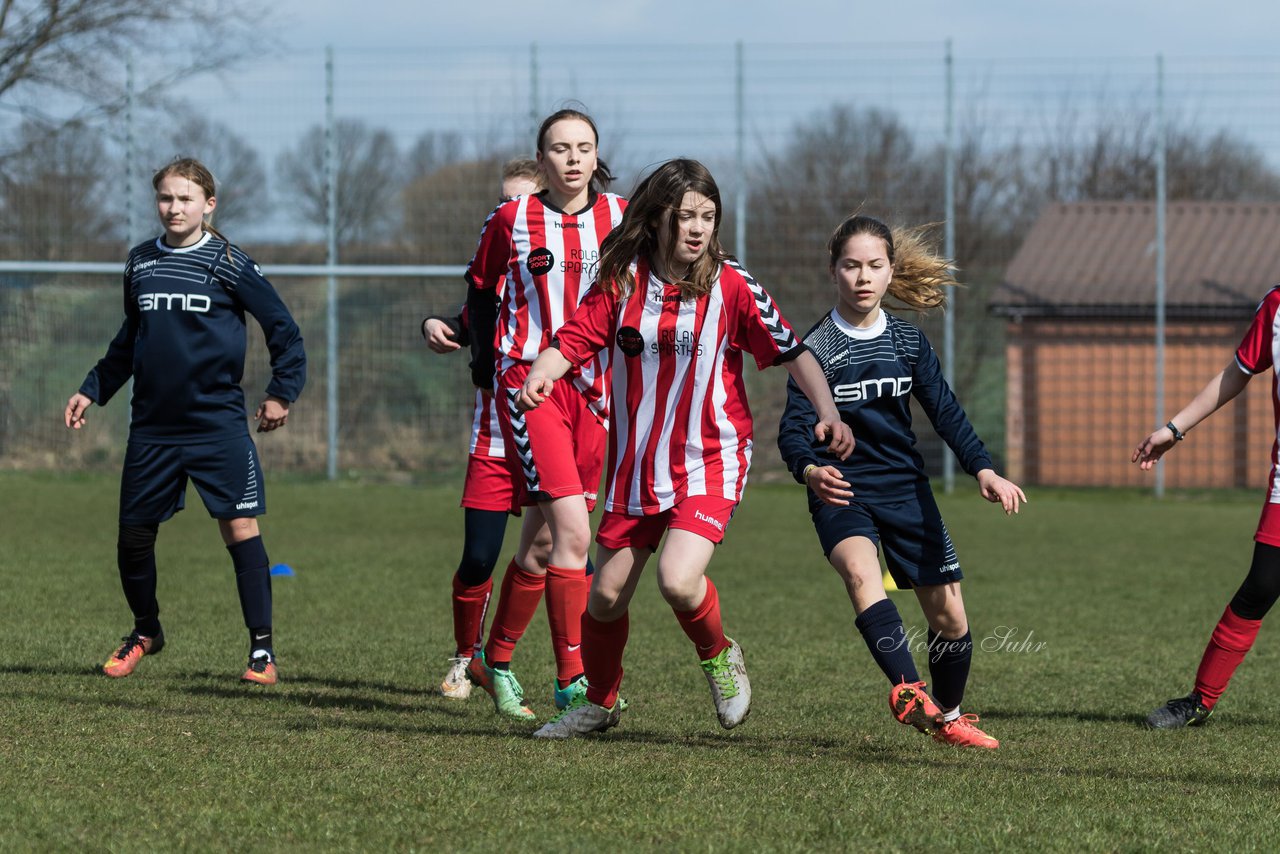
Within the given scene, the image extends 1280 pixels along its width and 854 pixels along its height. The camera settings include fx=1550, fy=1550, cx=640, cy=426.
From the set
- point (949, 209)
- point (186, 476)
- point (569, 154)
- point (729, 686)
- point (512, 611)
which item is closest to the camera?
point (729, 686)

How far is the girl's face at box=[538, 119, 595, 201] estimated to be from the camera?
5008 mm

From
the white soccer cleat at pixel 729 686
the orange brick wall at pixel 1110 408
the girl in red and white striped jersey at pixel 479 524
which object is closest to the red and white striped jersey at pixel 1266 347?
the white soccer cleat at pixel 729 686

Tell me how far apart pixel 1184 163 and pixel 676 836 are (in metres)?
16.9

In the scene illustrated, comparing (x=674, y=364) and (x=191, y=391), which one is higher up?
(x=674, y=364)

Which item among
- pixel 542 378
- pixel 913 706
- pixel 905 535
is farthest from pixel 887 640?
pixel 542 378

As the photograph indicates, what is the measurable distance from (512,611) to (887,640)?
5.02ft

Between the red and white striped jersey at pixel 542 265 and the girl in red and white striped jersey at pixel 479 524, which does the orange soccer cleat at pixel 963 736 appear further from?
the girl in red and white striped jersey at pixel 479 524

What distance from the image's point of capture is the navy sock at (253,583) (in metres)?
→ 5.95

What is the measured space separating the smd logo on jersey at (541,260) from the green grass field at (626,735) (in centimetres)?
151

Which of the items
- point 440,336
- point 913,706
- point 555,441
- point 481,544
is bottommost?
point 913,706

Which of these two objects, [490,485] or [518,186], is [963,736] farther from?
[518,186]

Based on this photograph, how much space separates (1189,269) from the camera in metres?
17.9

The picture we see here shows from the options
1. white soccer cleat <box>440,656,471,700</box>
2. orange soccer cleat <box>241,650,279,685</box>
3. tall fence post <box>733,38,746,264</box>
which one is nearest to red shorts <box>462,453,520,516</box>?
white soccer cleat <box>440,656,471,700</box>

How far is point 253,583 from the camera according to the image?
6.04 m
